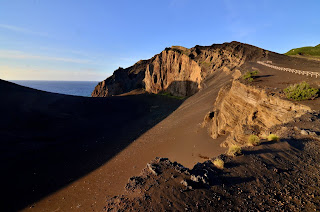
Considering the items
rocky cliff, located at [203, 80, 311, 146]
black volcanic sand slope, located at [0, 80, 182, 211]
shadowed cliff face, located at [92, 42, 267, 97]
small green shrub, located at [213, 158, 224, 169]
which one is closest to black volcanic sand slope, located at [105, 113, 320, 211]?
small green shrub, located at [213, 158, 224, 169]

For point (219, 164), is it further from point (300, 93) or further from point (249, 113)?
point (300, 93)

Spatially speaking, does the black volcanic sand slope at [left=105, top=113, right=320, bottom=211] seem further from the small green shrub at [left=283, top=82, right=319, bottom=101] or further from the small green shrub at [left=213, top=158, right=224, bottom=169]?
the small green shrub at [left=283, top=82, right=319, bottom=101]

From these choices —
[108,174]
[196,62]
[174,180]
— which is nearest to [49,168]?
[108,174]

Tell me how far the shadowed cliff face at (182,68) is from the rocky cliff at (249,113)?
19.9m

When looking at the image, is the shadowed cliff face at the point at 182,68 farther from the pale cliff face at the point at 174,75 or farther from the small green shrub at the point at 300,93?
the small green shrub at the point at 300,93

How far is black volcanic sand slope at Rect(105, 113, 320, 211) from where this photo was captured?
16.4ft

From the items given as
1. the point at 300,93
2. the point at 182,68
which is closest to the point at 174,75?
the point at 182,68

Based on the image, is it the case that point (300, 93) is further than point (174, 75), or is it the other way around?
point (174, 75)

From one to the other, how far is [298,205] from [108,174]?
1377 centimetres

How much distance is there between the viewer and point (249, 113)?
13.7 meters

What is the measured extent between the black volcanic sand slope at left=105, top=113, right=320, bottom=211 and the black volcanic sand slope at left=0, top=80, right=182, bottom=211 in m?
11.9

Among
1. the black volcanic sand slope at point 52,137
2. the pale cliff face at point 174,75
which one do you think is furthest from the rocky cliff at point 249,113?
the pale cliff face at point 174,75

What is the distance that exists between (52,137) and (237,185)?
2520 cm

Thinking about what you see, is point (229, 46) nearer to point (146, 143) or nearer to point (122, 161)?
point (146, 143)
